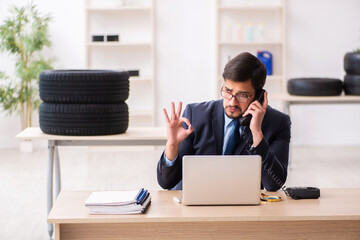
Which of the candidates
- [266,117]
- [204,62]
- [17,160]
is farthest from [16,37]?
[266,117]

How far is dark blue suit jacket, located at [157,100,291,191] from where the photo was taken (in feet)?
9.25

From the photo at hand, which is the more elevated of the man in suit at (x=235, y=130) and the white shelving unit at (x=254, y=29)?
the white shelving unit at (x=254, y=29)

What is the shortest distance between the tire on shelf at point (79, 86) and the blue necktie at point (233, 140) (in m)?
1.35

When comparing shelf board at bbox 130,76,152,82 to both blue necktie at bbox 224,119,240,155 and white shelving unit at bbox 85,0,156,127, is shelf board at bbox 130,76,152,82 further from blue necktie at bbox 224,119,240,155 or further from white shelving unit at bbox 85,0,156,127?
blue necktie at bbox 224,119,240,155

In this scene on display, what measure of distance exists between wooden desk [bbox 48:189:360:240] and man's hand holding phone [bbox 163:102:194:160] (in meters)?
0.29

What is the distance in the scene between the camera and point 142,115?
25.2ft

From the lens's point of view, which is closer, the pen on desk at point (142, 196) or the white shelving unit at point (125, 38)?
the pen on desk at point (142, 196)

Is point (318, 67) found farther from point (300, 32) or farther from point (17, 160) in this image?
point (17, 160)

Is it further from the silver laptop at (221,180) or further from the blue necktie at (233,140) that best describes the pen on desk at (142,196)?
the blue necktie at (233,140)

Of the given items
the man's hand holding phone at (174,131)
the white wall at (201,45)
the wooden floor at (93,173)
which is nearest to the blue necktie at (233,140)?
the man's hand holding phone at (174,131)

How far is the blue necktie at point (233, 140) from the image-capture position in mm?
2855

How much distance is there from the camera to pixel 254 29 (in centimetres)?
763

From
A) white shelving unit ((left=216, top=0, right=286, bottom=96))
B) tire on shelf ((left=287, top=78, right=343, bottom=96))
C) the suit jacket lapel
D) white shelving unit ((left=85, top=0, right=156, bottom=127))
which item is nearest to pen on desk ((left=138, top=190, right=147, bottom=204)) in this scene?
the suit jacket lapel

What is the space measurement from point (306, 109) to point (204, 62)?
1.40 m
